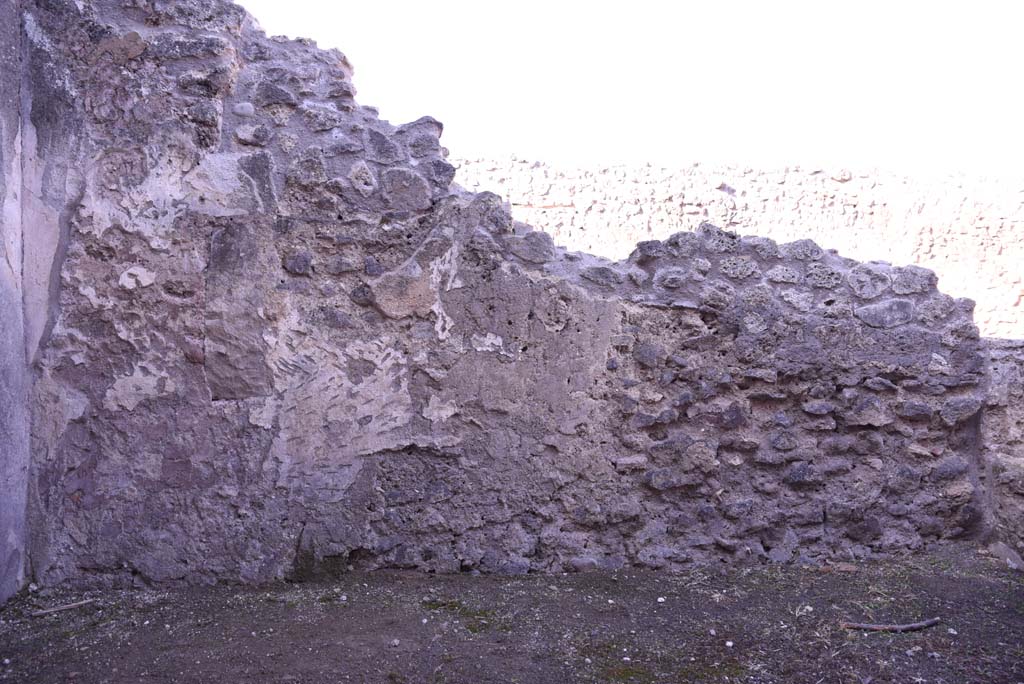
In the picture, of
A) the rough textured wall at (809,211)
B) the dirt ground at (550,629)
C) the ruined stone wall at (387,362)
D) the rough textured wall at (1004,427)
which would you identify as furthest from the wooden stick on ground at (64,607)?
the rough textured wall at (809,211)

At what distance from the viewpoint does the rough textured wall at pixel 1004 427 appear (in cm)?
328

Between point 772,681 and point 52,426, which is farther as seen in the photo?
Result: point 52,426

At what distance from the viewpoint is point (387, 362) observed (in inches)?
126

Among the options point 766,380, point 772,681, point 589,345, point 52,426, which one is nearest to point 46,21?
point 52,426

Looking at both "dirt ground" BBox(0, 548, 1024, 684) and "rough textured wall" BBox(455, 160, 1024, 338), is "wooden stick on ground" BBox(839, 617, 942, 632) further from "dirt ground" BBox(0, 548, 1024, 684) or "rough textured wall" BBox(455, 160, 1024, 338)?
"rough textured wall" BBox(455, 160, 1024, 338)

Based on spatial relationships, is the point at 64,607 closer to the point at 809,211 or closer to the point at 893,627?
the point at 893,627

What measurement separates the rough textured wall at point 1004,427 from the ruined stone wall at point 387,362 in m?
0.06

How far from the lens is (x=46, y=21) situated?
3143mm

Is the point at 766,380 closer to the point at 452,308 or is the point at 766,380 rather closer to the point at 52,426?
the point at 452,308

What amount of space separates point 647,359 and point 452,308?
32.4 inches

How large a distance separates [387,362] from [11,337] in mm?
1370

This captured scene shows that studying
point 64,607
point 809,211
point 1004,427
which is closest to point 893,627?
point 1004,427

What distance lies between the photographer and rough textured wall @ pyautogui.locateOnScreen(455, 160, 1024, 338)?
8.52 m

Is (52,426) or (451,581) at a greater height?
(52,426)
